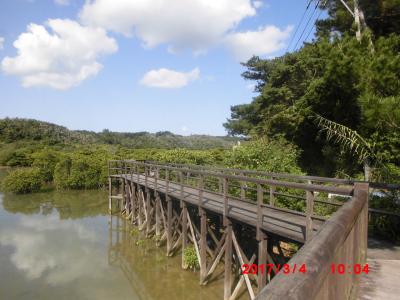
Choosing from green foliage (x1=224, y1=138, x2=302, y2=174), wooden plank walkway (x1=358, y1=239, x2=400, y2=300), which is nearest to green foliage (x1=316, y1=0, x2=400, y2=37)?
green foliage (x1=224, y1=138, x2=302, y2=174)

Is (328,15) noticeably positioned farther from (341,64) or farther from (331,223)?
(331,223)

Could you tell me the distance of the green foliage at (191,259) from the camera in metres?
9.97

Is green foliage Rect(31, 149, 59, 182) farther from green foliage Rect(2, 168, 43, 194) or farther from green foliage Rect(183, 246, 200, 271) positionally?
green foliage Rect(183, 246, 200, 271)

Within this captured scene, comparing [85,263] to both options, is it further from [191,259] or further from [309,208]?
[309,208]

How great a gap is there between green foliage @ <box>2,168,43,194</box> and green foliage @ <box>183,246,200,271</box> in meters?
20.9

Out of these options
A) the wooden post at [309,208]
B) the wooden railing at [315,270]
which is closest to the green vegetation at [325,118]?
the wooden post at [309,208]

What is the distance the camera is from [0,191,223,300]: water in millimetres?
9195

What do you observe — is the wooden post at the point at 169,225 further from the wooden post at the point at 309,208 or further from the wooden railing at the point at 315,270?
the wooden railing at the point at 315,270

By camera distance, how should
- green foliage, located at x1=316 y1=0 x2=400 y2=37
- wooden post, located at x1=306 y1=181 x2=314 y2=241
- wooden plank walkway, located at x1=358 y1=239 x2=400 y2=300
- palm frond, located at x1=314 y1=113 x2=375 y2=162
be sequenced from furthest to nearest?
green foliage, located at x1=316 y1=0 x2=400 y2=37 → palm frond, located at x1=314 y1=113 x2=375 y2=162 → wooden post, located at x1=306 y1=181 x2=314 y2=241 → wooden plank walkway, located at x1=358 y1=239 x2=400 y2=300

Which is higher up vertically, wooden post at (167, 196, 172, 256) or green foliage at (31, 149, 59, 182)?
green foliage at (31, 149, 59, 182)

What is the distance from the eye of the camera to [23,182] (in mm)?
26047

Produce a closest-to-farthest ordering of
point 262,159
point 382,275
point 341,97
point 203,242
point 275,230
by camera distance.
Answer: point 382,275 → point 275,230 → point 203,242 → point 341,97 → point 262,159

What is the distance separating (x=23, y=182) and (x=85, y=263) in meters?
17.6

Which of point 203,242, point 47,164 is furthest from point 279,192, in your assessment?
point 47,164
